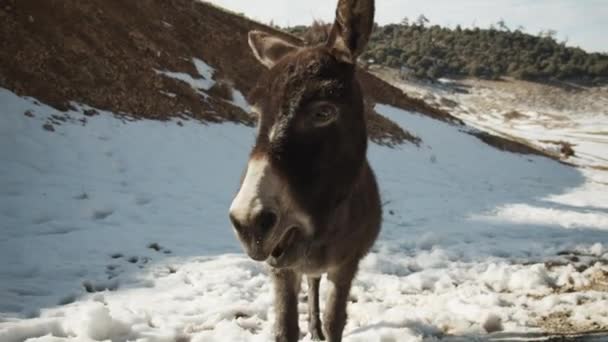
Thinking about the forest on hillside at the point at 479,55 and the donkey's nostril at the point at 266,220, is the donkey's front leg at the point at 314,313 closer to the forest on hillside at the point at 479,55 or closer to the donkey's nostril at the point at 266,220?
the donkey's nostril at the point at 266,220

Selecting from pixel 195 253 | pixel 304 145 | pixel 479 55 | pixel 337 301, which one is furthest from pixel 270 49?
pixel 479 55

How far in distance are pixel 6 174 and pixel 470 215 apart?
8743mm

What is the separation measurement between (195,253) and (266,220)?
404 cm

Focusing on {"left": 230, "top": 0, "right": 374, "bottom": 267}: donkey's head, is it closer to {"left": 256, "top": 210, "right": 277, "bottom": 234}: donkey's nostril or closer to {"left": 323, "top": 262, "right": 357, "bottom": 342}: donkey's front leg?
{"left": 256, "top": 210, "right": 277, "bottom": 234}: donkey's nostril

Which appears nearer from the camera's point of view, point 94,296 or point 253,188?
point 253,188

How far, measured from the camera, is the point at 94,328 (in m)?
3.04

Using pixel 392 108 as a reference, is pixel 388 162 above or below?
below

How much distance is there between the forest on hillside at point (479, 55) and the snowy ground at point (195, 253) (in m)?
47.4

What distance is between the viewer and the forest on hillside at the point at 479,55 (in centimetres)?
6284

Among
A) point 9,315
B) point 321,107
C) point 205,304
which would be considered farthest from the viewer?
Answer: point 205,304

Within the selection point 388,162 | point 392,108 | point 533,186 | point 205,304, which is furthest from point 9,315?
point 392,108

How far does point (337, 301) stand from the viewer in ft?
9.66

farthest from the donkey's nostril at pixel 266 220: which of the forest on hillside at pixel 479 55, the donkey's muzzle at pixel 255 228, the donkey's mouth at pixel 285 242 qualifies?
the forest on hillside at pixel 479 55

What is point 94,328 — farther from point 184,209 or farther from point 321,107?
point 184,209
